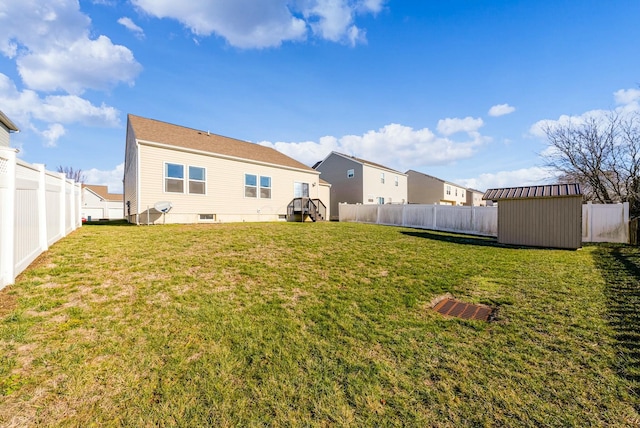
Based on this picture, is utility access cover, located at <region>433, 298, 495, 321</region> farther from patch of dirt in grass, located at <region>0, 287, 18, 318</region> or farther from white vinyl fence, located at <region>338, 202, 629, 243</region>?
white vinyl fence, located at <region>338, 202, 629, 243</region>

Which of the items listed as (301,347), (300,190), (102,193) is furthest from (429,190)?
(102,193)

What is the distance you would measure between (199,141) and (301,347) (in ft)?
49.5

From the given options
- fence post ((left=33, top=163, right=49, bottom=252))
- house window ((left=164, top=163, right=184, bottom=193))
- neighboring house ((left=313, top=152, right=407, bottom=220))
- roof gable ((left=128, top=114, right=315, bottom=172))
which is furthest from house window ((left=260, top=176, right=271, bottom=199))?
fence post ((left=33, top=163, right=49, bottom=252))

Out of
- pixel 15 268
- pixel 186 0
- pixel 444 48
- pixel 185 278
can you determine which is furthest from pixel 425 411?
pixel 444 48

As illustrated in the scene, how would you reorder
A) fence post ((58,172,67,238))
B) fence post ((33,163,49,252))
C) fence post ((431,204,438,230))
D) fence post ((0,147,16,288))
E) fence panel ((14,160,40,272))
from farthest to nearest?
fence post ((431,204,438,230))
fence post ((58,172,67,238))
fence post ((33,163,49,252))
fence panel ((14,160,40,272))
fence post ((0,147,16,288))

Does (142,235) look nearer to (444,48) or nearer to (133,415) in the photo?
(133,415)

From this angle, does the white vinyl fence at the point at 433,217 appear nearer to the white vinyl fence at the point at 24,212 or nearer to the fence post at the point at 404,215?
the fence post at the point at 404,215

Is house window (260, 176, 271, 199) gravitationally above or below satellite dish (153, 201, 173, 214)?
above

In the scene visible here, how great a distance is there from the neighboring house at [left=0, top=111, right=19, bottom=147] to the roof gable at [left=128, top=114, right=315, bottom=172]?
17.2 ft

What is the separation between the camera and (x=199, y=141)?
595 inches

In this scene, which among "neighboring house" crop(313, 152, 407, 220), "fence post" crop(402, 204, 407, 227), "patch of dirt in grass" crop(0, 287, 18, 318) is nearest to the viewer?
"patch of dirt in grass" crop(0, 287, 18, 318)

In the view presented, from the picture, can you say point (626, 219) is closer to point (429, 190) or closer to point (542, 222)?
point (542, 222)

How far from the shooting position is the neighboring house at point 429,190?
34750 millimetres

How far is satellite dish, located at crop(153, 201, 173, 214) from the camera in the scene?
39.0 ft
